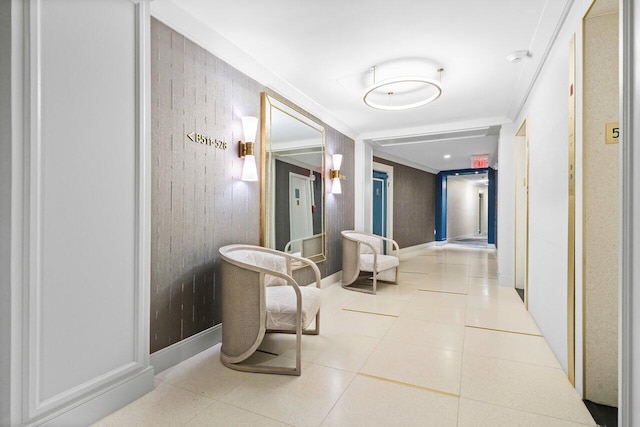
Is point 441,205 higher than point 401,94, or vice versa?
point 401,94

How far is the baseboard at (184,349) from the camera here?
226cm

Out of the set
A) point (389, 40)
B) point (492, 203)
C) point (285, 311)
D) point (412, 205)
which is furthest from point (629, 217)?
point (492, 203)

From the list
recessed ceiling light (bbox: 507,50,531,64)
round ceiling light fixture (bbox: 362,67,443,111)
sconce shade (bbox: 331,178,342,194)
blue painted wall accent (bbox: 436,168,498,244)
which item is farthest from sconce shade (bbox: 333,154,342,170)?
blue painted wall accent (bbox: 436,168,498,244)

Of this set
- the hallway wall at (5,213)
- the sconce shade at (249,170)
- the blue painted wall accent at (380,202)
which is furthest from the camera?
the blue painted wall accent at (380,202)

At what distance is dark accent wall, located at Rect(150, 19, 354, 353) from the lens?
2.27m

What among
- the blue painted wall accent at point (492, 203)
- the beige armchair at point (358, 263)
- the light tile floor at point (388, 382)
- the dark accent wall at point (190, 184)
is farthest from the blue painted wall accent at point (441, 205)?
the dark accent wall at point (190, 184)

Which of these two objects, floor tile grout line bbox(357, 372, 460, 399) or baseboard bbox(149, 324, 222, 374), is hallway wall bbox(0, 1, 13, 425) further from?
floor tile grout line bbox(357, 372, 460, 399)

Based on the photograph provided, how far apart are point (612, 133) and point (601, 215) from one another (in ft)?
1.56

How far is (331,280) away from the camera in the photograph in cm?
507

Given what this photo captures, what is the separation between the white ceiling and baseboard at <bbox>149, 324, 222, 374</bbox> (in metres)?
2.44

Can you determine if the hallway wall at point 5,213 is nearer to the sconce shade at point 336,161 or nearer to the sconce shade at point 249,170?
the sconce shade at point 249,170

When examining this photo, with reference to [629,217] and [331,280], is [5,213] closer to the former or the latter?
[629,217]

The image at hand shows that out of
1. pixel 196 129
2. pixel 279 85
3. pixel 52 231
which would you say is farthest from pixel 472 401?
pixel 279 85

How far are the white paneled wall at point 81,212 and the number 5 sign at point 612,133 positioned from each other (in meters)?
2.78
